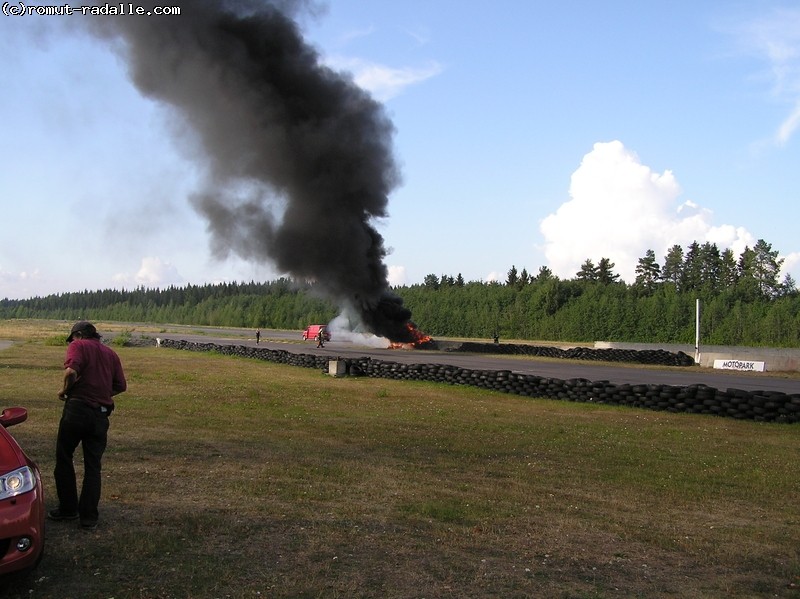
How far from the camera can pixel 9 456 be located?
16.9 ft

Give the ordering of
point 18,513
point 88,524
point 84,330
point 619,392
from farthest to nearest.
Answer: point 619,392
point 84,330
point 88,524
point 18,513

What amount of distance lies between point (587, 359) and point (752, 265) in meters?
56.8

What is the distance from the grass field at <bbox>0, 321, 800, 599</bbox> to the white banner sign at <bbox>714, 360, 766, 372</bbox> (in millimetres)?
21455

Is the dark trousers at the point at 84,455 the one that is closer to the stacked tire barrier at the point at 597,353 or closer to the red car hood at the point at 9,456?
the red car hood at the point at 9,456

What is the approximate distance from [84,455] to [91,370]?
781 millimetres

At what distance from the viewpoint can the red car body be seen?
4.66 metres

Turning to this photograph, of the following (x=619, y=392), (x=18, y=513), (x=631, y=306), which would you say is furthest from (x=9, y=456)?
(x=631, y=306)

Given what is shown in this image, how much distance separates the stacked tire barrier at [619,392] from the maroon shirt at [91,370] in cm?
1464

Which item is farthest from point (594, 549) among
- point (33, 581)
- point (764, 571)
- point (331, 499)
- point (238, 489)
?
point (33, 581)

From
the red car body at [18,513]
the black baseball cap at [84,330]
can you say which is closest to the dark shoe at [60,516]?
the red car body at [18,513]

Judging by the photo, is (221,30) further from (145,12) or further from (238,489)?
(238,489)

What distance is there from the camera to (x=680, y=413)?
683 inches

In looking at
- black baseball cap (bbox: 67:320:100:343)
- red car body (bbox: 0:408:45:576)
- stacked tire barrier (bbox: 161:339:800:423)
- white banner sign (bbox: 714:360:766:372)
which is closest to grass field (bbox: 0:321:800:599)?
red car body (bbox: 0:408:45:576)

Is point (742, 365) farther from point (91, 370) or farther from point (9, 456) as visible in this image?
point (9, 456)
